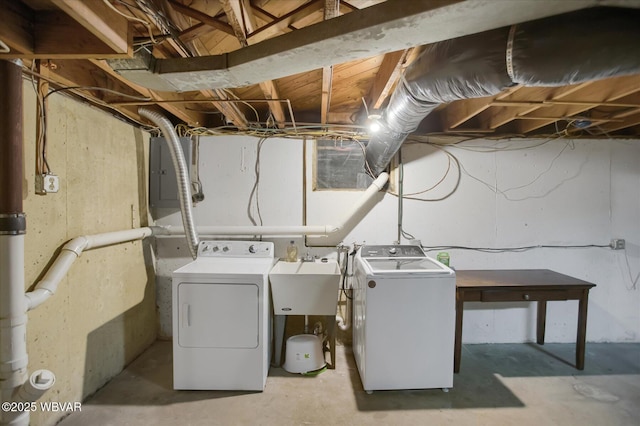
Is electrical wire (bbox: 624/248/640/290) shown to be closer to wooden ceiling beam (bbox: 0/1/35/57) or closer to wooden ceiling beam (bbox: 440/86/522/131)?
wooden ceiling beam (bbox: 440/86/522/131)

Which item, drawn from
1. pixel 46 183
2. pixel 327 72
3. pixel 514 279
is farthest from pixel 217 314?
pixel 514 279

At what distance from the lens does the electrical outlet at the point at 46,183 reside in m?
1.68

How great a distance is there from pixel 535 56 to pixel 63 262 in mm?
2470

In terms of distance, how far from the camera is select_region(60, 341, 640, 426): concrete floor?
193 cm

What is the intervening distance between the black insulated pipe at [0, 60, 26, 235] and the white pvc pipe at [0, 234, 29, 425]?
0.09 m

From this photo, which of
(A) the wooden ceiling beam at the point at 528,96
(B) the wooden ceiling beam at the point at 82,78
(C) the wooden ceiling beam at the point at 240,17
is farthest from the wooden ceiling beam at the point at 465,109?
(B) the wooden ceiling beam at the point at 82,78

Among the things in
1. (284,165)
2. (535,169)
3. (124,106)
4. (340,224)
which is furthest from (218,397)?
(535,169)

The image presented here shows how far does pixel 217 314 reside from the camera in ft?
7.04

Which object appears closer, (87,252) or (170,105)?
(87,252)

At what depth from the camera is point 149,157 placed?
2.81 meters

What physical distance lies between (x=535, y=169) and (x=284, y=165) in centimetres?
240

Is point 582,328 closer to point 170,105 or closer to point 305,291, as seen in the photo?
point 305,291

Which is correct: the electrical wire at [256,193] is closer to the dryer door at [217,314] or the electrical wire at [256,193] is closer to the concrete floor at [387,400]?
the dryer door at [217,314]

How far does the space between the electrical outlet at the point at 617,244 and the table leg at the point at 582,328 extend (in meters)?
0.95
